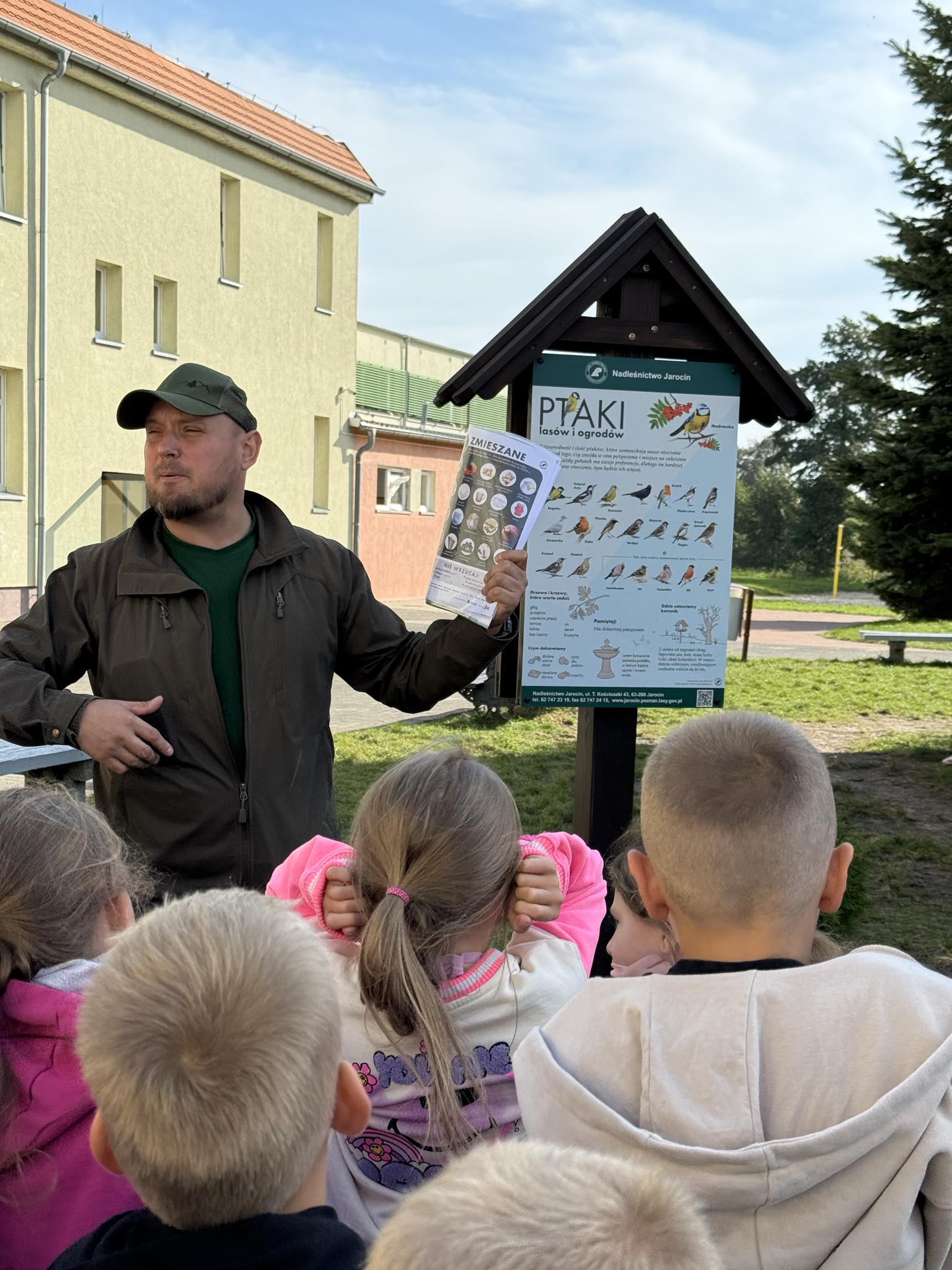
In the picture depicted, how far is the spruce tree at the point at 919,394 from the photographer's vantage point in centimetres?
938

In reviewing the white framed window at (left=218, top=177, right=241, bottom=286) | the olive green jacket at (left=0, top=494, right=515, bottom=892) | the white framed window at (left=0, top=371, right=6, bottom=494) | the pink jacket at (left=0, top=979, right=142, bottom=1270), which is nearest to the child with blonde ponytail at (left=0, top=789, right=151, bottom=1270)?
the pink jacket at (left=0, top=979, right=142, bottom=1270)

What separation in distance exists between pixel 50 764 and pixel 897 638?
14.4m

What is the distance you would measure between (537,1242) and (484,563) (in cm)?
243

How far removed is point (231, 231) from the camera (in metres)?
20.9

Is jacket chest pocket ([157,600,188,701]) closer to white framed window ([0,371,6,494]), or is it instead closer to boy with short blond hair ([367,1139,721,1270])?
boy with short blond hair ([367,1139,721,1270])

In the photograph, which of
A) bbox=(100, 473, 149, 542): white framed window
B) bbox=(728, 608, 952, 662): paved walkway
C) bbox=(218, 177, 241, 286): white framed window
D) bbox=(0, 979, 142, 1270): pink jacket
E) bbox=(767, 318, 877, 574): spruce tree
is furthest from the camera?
bbox=(767, 318, 877, 574): spruce tree

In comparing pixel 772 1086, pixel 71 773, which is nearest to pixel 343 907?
pixel 772 1086

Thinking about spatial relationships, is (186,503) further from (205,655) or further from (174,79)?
(174,79)

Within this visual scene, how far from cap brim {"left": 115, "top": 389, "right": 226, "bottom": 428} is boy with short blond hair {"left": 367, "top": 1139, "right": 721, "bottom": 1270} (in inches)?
101

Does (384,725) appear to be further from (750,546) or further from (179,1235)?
(750,546)

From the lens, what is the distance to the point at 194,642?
9.77 ft

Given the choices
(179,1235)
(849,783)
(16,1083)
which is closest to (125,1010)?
(179,1235)

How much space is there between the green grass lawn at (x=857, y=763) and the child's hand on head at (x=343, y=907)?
3.55 meters

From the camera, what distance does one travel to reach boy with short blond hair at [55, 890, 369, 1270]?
1119 millimetres
